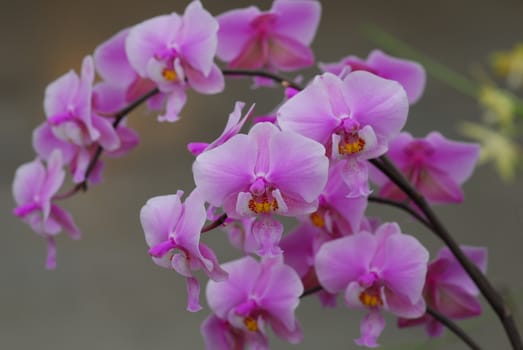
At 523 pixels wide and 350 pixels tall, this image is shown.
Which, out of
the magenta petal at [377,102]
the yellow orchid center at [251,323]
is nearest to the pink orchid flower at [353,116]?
the magenta petal at [377,102]

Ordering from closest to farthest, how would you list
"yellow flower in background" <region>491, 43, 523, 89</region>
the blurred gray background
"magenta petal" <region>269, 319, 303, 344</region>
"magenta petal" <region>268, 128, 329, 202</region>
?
"magenta petal" <region>268, 128, 329, 202</region>, "magenta petal" <region>269, 319, 303, 344</region>, "yellow flower in background" <region>491, 43, 523, 89</region>, the blurred gray background

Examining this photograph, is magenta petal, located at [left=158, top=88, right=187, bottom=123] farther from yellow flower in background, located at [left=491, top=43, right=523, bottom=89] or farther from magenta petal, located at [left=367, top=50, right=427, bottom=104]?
yellow flower in background, located at [left=491, top=43, right=523, bottom=89]

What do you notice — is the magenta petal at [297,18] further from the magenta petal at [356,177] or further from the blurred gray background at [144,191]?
the blurred gray background at [144,191]

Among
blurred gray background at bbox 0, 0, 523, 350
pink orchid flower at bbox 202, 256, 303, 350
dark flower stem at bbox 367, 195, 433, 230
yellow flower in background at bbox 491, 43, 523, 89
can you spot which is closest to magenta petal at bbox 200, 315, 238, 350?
pink orchid flower at bbox 202, 256, 303, 350

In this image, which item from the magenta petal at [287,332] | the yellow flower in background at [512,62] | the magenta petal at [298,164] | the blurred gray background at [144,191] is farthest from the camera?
the blurred gray background at [144,191]

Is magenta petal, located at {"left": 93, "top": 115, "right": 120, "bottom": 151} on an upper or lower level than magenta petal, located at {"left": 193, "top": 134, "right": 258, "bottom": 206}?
lower

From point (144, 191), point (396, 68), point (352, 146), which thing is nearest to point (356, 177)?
point (352, 146)

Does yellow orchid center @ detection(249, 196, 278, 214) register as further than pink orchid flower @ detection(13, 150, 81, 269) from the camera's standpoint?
No

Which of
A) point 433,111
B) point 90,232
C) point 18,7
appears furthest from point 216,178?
point 18,7
